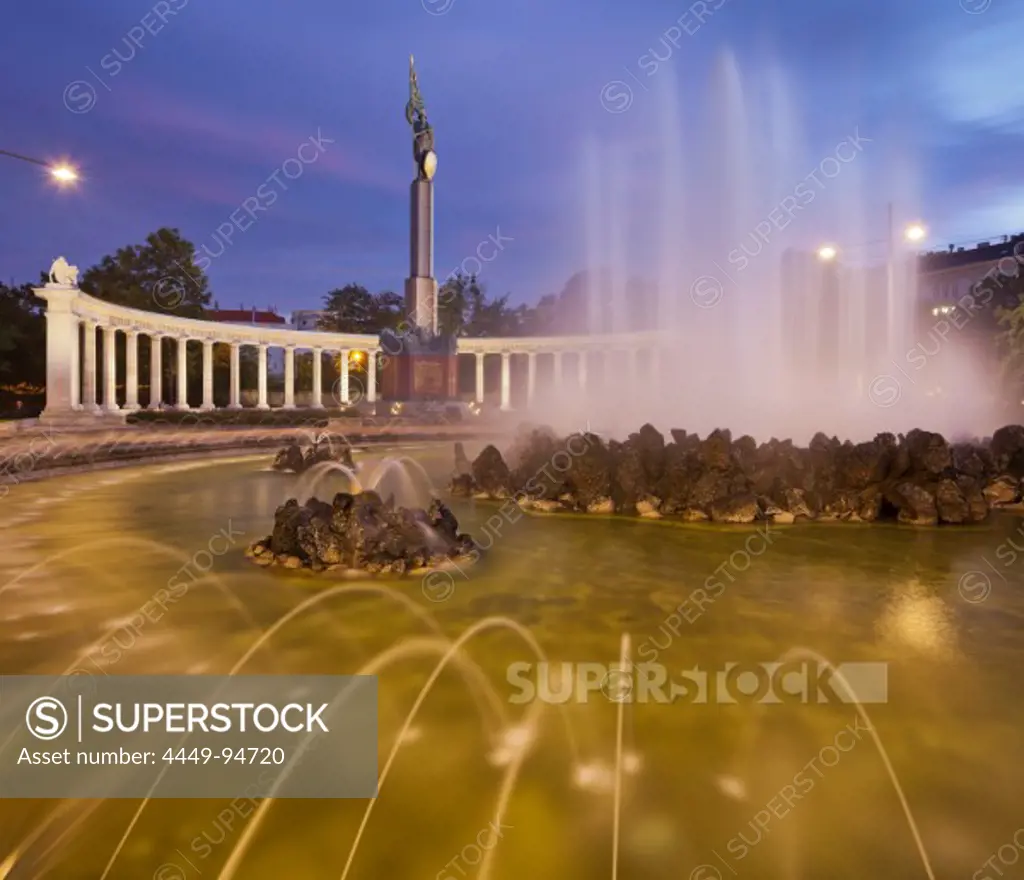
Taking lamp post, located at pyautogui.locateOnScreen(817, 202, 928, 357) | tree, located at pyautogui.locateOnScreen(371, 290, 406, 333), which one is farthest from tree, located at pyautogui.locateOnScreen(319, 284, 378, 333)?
lamp post, located at pyautogui.locateOnScreen(817, 202, 928, 357)

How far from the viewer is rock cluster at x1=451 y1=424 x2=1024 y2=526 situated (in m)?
17.3

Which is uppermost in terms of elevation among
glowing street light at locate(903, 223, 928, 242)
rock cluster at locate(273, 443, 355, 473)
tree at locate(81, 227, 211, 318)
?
tree at locate(81, 227, 211, 318)

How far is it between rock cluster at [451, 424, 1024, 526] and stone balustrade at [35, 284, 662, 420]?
39198 millimetres

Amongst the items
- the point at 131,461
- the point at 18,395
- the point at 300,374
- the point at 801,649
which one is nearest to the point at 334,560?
the point at 801,649

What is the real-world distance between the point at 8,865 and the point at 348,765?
228cm

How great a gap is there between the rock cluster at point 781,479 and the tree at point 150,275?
231 ft

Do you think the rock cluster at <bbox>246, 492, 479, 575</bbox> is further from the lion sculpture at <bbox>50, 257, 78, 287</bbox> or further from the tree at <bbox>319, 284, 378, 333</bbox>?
the tree at <bbox>319, 284, 378, 333</bbox>

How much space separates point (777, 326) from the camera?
3769 cm

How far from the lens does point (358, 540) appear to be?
12180mm

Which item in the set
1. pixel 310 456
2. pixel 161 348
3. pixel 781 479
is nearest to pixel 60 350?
pixel 310 456

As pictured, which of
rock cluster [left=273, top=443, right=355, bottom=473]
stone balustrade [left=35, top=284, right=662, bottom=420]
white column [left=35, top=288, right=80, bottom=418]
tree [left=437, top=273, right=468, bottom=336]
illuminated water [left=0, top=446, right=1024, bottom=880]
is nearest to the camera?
illuminated water [left=0, top=446, right=1024, bottom=880]

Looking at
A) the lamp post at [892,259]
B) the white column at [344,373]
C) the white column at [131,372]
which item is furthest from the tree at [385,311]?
the lamp post at [892,259]

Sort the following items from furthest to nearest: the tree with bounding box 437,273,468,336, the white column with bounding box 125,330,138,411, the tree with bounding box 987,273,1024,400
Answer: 1. the tree with bounding box 437,273,468,336
2. the white column with bounding box 125,330,138,411
3. the tree with bounding box 987,273,1024,400

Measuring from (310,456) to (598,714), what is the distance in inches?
912
